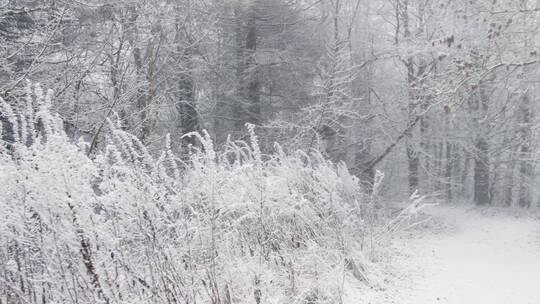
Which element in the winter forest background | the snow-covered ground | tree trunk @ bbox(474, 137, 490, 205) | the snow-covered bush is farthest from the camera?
tree trunk @ bbox(474, 137, 490, 205)

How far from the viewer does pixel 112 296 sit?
2859mm

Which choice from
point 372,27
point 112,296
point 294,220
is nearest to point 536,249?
point 294,220

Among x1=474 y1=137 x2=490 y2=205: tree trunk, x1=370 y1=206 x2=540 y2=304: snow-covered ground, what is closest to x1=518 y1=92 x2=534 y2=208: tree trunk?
x1=474 y1=137 x2=490 y2=205: tree trunk

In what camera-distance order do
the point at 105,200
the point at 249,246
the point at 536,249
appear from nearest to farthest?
1. the point at 105,200
2. the point at 249,246
3. the point at 536,249

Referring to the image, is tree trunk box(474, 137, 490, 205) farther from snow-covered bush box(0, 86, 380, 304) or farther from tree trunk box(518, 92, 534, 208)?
snow-covered bush box(0, 86, 380, 304)

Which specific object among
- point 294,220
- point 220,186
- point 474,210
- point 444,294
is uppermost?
point 220,186

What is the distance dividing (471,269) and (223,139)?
9.70 meters

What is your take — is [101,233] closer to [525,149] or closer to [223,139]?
[223,139]

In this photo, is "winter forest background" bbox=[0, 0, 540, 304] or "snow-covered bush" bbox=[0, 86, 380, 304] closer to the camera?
"snow-covered bush" bbox=[0, 86, 380, 304]

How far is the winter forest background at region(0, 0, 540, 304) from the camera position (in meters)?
2.88

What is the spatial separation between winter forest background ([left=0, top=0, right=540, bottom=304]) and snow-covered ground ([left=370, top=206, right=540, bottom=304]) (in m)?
0.60

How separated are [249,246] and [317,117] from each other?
9.76 metres

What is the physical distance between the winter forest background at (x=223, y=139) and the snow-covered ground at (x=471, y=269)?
600 mm

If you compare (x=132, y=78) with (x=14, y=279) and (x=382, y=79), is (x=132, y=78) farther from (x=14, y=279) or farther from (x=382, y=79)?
(x=382, y=79)
